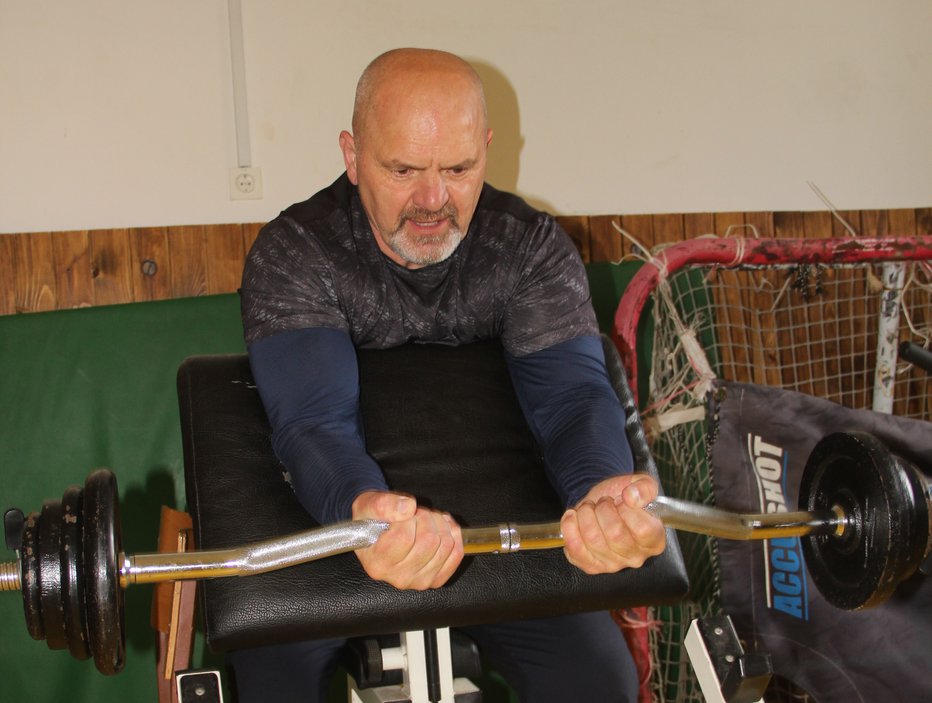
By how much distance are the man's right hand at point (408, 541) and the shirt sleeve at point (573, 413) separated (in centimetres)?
30

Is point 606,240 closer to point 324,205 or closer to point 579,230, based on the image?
point 579,230

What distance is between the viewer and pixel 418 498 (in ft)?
5.33

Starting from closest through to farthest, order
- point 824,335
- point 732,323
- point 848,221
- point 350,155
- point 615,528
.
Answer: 1. point 615,528
2. point 350,155
3. point 732,323
4. point 824,335
5. point 848,221

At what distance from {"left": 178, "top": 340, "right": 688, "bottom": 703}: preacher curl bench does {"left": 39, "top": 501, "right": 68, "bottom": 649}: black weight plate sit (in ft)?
0.84

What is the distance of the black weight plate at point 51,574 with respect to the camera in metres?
1.21

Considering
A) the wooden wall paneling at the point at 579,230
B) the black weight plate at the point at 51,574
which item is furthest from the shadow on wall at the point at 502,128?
the black weight plate at the point at 51,574

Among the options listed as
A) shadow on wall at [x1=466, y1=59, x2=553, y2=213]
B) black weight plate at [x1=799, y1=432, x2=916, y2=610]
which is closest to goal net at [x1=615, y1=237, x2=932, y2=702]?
black weight plate at [x1=799, y1=432, x2=916, y2=610]

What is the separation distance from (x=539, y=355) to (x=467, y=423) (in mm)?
169

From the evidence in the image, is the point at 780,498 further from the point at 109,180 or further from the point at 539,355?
the point at 109,180

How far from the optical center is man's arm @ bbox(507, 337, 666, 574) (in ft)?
4.50

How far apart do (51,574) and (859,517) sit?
1.07m

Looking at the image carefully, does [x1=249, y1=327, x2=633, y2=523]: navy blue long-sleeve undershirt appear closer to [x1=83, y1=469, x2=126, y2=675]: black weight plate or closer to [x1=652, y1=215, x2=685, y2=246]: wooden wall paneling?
[x1=83, y1=469, x2=126, y2=675]: black weight plate

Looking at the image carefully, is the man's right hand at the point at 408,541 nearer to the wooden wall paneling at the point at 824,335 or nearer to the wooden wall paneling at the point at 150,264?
the wooden wall paneling at the point at 150,264

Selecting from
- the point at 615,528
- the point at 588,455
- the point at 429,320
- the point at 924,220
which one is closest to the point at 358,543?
the point at 615,528
